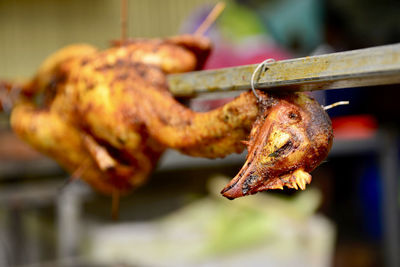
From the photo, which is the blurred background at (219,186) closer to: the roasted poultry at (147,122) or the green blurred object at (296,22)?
the green blurred object at (296,22)

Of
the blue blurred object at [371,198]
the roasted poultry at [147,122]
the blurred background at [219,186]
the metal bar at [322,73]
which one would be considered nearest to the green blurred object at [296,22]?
the blurred background at [219,186]

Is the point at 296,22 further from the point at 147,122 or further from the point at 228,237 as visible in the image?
the point at 147,122

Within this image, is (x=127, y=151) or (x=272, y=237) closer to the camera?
(x=127, y=151)

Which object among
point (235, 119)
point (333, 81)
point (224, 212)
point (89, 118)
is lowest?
point (224, 212)

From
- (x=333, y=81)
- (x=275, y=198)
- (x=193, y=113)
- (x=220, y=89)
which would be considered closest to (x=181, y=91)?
(x=193, y=113)

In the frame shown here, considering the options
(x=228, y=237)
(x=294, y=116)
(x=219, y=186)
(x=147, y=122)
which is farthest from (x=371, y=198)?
(x=294, y=116)

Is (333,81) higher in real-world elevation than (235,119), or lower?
higher

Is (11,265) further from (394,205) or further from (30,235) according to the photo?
(394,205)
